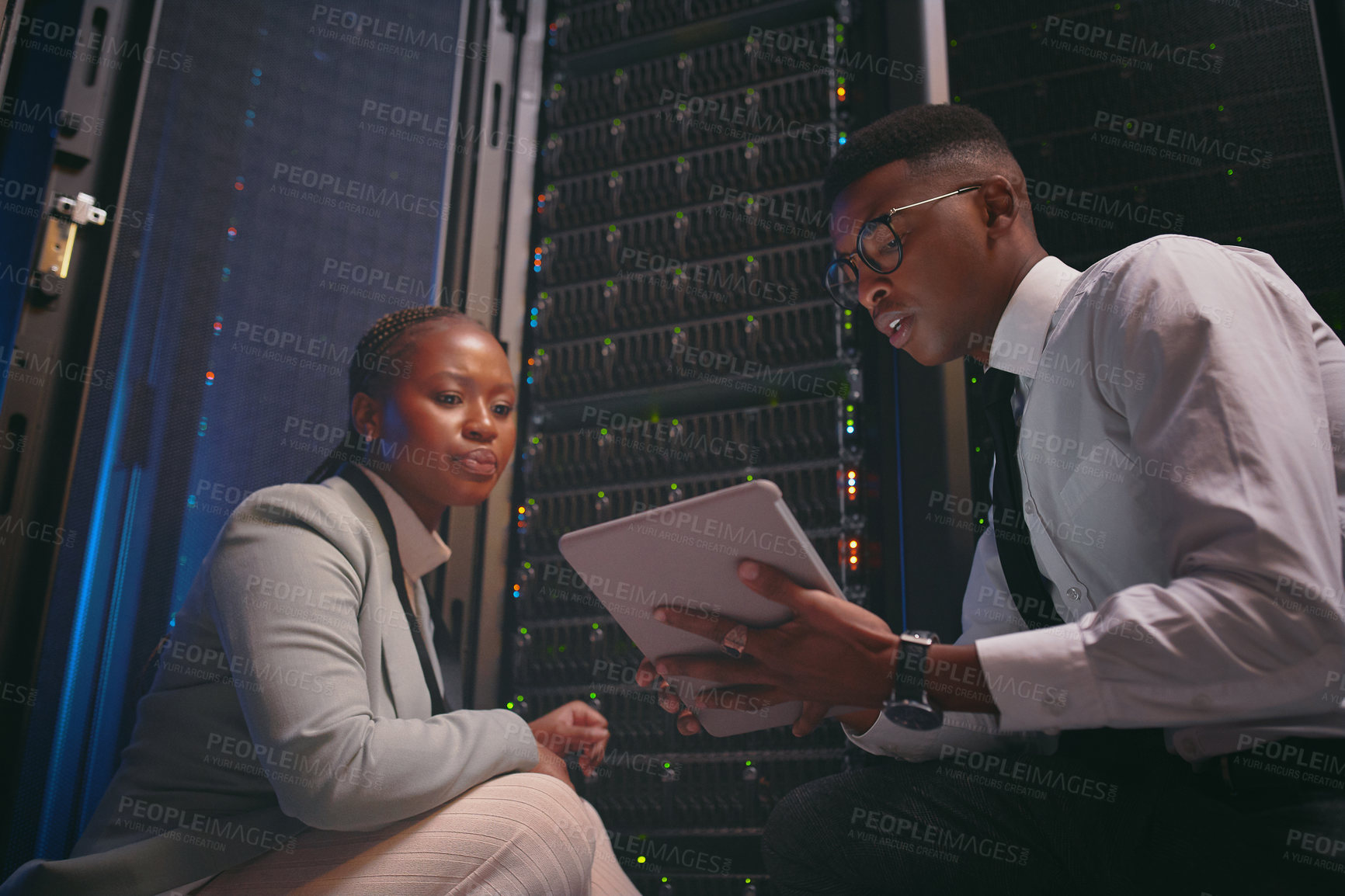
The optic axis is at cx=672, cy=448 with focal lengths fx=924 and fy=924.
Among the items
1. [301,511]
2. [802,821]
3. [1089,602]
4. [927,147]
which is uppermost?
[927,147]

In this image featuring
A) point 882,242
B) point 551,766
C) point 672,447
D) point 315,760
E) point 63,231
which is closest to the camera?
point 315,760

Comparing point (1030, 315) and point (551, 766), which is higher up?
point (1030, 315)

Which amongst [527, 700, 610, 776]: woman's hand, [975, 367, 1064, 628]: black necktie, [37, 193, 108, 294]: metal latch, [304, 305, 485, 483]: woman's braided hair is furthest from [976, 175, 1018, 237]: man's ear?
[37, 193, 108, 294]: metal latch

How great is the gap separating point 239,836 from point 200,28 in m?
1.95

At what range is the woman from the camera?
4.69 ft

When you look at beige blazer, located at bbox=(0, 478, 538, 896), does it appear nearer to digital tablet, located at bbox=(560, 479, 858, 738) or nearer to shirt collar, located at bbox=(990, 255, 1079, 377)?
digital tablet, located at bbox=(560, 479, 858, 738)

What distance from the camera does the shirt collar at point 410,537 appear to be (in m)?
2.02

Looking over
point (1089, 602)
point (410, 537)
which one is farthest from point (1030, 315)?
point (410, 537)

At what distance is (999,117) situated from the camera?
90.1 inches

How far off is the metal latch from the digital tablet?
1.41m

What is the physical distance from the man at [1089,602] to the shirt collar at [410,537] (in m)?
0.72

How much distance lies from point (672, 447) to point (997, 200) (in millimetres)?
1020

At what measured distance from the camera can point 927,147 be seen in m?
1.82

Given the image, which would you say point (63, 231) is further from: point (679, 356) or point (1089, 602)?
point (1089, 602)
